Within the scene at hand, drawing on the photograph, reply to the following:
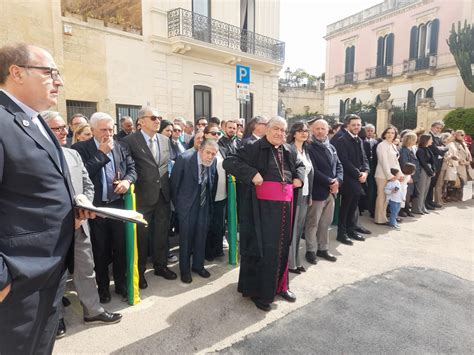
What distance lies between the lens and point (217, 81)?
14.5m

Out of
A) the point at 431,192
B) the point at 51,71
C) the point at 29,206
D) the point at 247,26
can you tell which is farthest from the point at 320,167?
the point at 247,26

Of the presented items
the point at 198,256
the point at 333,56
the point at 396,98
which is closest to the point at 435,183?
the point at 198,256

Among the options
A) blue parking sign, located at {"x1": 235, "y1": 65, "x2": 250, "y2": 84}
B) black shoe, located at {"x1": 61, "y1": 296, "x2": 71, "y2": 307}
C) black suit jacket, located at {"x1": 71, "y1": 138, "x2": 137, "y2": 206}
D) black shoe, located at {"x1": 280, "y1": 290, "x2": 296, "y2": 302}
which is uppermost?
blue parking sign, located at {"x1": 235, "y1": 65, "x2": 250, "y2": 84}

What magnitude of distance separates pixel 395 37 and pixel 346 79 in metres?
5.81

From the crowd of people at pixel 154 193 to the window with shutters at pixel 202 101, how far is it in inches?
283

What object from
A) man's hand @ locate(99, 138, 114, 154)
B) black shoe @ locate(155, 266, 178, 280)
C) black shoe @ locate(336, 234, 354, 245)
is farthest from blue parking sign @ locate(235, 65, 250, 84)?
black shoe @ locate(155, 266, 178, 280)

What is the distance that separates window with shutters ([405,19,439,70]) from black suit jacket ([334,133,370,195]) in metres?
27.0

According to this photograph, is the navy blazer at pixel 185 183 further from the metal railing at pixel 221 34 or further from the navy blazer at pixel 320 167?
the metal railing at pixel 221 34

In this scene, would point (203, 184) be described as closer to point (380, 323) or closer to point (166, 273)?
point (166, 273)

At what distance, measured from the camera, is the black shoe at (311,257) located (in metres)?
4.77

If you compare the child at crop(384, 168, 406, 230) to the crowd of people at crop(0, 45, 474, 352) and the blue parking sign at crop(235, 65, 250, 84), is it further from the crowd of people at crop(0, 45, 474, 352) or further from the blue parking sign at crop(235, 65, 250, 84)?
the blue parking sign at crop(235, 65, 250, 84)

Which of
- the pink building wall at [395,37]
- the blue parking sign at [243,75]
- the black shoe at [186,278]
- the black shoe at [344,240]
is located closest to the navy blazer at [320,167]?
the black shoe at [344,240]

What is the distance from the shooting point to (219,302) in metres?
3.59

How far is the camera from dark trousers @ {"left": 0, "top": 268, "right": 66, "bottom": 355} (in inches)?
59.7
